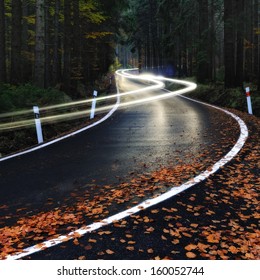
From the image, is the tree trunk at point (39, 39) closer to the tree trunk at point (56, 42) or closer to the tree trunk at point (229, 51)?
the tree trunk at point (56, 42)

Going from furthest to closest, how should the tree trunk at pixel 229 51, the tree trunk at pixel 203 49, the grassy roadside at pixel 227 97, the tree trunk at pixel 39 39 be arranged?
the tree trunk at pixel 203 49 → the tree trunk at pixel 229 51 → the tree trunk at pixel 39 39 → the grassy roadside at pixel 227 97

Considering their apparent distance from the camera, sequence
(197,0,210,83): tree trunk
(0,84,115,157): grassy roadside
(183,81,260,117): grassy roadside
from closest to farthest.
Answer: (0,84,115,157): grassy roadside → (183,81,260,117): grassy roadside → (197,0,210,83): tree trunk

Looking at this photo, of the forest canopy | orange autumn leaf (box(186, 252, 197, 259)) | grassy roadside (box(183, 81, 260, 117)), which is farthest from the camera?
the forest canopy

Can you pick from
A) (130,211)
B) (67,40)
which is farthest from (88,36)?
(130,211)

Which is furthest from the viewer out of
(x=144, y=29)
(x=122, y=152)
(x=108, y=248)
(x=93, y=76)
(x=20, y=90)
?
(x=144, y=29)

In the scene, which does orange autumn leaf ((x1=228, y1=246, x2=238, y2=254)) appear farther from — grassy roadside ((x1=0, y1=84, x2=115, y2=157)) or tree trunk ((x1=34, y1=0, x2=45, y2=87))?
→ tree trunk ((x1=34, y1=0, x2=45, y2=87))

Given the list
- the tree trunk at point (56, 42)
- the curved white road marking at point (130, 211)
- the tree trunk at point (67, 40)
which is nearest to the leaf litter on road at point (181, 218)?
the curved white road marking at point (130, 211)

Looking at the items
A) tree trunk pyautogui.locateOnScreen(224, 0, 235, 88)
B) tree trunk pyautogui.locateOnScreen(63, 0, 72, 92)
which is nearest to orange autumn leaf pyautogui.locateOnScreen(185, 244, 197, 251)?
tree trunk pyautogui.locateOnScreen(224, 0, 235, 88)

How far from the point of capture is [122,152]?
8.23m

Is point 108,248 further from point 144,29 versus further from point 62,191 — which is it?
point 144,29

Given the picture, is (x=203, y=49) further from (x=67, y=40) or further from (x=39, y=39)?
(x=39, y=39)

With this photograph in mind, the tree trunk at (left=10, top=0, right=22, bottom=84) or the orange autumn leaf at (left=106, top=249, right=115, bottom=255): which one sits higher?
the tree trunk at (left=10, top=0, right=22, bottom=84)


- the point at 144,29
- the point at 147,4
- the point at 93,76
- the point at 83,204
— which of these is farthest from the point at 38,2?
the point at 144,29
